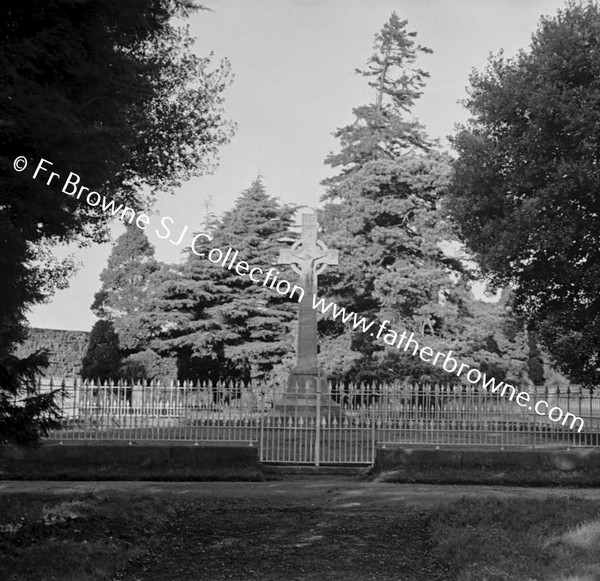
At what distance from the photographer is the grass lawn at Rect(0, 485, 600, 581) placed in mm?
6207

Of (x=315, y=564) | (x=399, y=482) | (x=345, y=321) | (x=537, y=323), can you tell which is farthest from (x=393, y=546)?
(x=345, y=321)

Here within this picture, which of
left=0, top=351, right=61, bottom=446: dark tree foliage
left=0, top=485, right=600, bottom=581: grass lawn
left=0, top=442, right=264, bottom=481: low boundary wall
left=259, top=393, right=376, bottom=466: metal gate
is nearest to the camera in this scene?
left=0, top=485, right=600, bottom=581: grass lawn

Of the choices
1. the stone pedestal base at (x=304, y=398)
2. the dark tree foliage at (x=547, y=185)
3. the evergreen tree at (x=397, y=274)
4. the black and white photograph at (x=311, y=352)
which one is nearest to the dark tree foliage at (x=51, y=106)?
the black and white photograph at (x=311, y=352)

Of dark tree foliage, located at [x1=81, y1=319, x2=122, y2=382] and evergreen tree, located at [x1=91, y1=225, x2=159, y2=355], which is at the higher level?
evergreen tree, located at [x1=91, y1=225, x2=159, y2=355]

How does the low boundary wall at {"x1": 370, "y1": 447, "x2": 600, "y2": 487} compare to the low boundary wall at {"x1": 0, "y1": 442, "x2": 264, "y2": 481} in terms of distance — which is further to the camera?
the low boundary wall at {"x1": 0, "y1": 442, "x2": 264, "y2": 481}

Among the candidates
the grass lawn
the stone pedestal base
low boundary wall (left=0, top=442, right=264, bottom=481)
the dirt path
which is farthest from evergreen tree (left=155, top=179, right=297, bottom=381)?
the grass lawn

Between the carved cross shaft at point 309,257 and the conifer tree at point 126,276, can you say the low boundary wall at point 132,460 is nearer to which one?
the carved cross shaft at point 309,257

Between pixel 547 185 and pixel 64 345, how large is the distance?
25.0 meters

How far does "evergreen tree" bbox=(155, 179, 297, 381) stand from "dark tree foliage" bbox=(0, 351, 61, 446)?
79.1ft

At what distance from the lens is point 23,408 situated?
6.63 metres

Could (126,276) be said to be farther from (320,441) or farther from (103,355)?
(320,441)

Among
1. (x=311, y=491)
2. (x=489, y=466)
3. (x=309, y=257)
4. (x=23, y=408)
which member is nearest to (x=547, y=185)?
(x=309, y=257)

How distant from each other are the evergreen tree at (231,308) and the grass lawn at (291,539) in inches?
873

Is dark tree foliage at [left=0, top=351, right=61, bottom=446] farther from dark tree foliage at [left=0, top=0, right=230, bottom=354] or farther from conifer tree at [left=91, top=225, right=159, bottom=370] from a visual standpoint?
conifer tree at [left=91, top=225, right=159, bottom=370]
